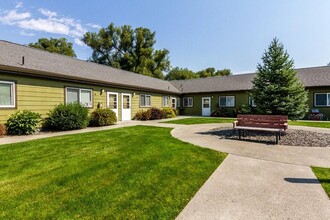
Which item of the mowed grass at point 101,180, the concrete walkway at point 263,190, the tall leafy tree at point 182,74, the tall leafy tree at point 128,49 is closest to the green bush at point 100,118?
the mowed grass at point 101,180

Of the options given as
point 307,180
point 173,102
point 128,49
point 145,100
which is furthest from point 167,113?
point 128,49

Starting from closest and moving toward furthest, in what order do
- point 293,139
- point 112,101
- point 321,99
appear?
point 293,139
point 112,101
point 321,99

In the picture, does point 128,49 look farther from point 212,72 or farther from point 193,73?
point 212,72

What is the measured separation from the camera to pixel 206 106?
24.0 meters

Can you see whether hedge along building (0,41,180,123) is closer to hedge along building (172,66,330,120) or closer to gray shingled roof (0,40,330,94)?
gray shingled roof (0,40,330,94)

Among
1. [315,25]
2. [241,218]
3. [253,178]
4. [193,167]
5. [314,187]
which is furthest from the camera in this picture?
[315,25]

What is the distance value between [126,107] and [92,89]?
391 cm

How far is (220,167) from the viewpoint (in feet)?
15.0

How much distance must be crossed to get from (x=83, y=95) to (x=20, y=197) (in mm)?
10471

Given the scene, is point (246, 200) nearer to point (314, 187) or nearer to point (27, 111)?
point (314, 187)

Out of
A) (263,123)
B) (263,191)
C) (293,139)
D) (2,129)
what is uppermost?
(263,123)

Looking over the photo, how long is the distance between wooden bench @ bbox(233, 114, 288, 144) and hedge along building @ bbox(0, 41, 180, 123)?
31.9ft

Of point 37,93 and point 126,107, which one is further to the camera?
point 126,107

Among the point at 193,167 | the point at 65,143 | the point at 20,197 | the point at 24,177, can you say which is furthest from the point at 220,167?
the point at 65,143
